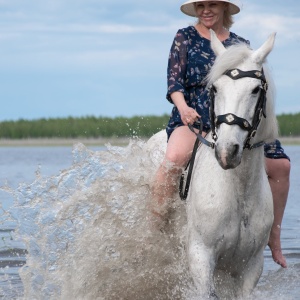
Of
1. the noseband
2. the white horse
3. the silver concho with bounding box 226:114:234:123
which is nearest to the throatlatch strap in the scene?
the white horse

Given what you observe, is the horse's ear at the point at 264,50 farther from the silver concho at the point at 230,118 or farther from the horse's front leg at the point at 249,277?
the horse's front leg at the point at 249,277

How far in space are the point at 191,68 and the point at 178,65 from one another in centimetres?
10

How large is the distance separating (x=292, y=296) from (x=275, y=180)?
1.95 metres

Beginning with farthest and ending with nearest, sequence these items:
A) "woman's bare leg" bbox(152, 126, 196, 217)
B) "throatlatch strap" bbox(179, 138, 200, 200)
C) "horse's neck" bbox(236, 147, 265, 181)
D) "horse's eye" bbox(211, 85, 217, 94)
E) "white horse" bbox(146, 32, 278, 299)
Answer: "woman's bare leg" bbox(152, 126, 196, 217)
"throatlatch strap" bbox(179, 138, 200, 200)
"horse's neck" bbox(236, 147, 265, 181)
"horse's eye" bbox(211, 85, 217, 94)
"white horse" bbox(146, 32, 278, 299)

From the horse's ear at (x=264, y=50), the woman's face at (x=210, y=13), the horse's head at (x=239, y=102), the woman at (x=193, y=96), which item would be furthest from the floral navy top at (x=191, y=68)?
the horse's ear at (x=264, y=50)

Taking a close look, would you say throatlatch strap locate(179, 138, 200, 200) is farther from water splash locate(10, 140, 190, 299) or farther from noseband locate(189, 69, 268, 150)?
noseband locate(189, 69, 268, 150)

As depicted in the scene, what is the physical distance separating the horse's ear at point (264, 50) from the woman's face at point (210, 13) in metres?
1.03

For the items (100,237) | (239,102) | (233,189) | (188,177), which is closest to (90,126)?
(100,237)

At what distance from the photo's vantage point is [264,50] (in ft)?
18.2

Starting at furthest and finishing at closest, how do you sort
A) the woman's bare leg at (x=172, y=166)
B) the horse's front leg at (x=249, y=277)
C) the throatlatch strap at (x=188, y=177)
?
1. the woman's bare leg at (x=172, y=166)
2. the throatlatch strap at (x=188, y=177)
3. the horse's front leg at (x=249, y=277)

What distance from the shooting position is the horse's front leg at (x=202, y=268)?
5664mm

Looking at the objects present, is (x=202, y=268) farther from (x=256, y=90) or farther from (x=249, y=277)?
(x=256, y=90)

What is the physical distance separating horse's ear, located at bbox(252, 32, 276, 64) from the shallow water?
1.33 meters

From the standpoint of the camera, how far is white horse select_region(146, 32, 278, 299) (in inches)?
209
